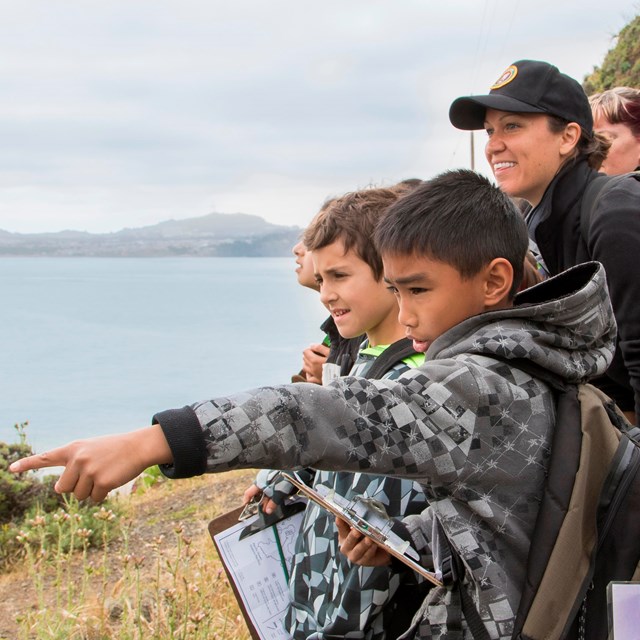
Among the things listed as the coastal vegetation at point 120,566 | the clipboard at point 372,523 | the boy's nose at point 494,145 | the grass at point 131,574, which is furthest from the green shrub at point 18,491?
the clipboard at point 372,523

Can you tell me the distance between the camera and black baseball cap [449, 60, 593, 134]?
116 inches

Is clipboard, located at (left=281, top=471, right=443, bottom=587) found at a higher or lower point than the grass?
higher

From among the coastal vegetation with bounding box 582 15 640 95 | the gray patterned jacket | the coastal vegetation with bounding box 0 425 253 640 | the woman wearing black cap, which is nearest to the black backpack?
the gray patterned jacket

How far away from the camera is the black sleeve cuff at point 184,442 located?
1.23m

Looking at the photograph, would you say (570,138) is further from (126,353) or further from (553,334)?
(126,353)

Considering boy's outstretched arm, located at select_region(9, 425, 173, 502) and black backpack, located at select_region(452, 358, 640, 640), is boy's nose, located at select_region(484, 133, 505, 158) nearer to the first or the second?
black backpack, located at select_region(452, 358, 640, 640)

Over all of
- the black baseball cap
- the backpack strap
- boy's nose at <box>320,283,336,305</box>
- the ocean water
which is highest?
the black baseball cap

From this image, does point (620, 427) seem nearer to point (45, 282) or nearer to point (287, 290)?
point (287, 290)

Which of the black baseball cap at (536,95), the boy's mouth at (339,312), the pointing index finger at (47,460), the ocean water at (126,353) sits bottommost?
the ocean water at (126,353)

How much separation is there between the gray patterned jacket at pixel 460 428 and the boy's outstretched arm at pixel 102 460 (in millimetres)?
30

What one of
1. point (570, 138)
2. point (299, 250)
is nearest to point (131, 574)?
point (299, 250)

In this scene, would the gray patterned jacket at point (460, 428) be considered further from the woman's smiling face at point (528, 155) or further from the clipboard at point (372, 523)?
the woman's smiling face at point (528, 155)

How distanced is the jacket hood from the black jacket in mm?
832

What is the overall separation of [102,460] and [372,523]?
2.19 ft
